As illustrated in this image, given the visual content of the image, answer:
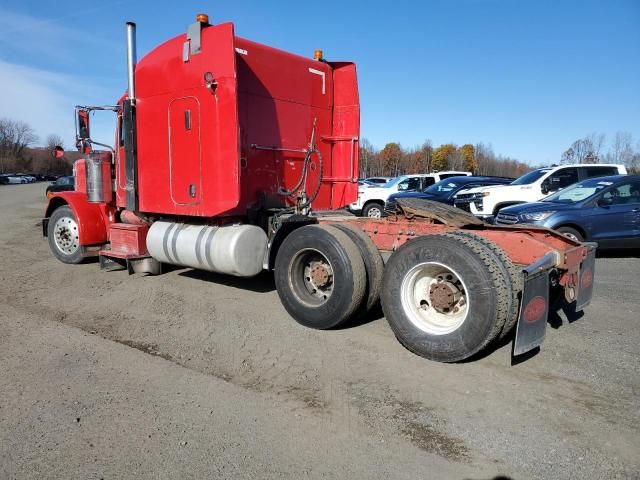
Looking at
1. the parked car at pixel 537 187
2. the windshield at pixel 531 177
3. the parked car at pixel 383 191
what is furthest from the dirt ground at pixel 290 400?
the parked car at pixel 383 191

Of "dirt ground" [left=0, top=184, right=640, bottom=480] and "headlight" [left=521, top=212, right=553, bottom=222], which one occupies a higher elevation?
"headlight" [left=521, top=212, right=553, bottom=222]

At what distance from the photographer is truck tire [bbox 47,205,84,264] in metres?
8.59

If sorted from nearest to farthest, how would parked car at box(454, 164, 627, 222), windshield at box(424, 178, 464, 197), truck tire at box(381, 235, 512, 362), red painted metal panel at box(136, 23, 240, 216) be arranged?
1. truck tire at box(381, 235, 512, 362)
2. red painted metal panel at box(136, 23, 240, 216)
3. parked car at box(454, 164, 627, 222)
4. windshield at box(424, 178, 464, 197)

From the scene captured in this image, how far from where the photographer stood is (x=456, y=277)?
433 centimetres

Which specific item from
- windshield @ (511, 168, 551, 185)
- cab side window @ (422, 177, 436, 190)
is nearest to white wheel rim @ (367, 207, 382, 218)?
cab side window @ (422, 177, 436, 190)

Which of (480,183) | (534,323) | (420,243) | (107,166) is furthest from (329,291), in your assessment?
(480,183)

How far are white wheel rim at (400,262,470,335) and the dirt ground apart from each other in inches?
14.2

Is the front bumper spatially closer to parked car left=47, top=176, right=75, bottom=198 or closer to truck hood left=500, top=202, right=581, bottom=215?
truck hood left=500, top=202, right=581, bottom=215

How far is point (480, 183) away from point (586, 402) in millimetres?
12556

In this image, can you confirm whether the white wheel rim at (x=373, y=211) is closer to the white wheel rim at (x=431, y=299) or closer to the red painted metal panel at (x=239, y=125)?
the red painted metal panel at (x=239, y=125)

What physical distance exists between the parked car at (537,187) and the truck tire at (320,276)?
8949mm

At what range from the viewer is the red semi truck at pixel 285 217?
421cm

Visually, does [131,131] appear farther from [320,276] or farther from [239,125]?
[320,276]

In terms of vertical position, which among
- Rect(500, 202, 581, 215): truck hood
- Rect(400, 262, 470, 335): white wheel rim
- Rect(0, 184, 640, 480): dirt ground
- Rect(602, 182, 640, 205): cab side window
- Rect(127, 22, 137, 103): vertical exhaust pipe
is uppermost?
Rect(127, 22, 137, 103): vertical exhaust pipe
